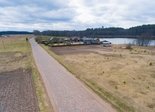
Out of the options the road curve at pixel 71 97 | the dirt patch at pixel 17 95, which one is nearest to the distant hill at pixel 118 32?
Result: the dirt patch at pixel 17 95

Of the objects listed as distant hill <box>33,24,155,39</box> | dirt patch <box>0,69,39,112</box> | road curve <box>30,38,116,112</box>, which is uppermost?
road curve <box>30,38,116,112</box>

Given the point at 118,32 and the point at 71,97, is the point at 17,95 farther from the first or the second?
the point at 118,32

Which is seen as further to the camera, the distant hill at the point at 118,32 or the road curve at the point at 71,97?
the distant hill at the point at 118,32

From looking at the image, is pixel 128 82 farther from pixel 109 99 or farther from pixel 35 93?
pixel 35 93

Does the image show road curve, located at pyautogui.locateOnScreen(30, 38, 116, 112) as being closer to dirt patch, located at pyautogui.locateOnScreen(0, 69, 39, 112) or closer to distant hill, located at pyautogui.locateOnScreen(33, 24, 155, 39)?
dirt patch, located at pyautogui.locateOnScreen(0, 69, 39, 112)

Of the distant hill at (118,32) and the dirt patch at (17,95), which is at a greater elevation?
the dirt patch at (17,95)

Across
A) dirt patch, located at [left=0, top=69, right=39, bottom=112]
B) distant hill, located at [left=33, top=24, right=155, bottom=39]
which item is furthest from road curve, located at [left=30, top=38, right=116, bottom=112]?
distant hill, located at [left=33, top=24, right=155, bottom=39]

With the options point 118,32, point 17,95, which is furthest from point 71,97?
point 118,32

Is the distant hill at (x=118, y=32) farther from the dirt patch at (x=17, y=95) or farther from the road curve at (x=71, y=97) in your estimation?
the road curve at (x=71, y=97)
